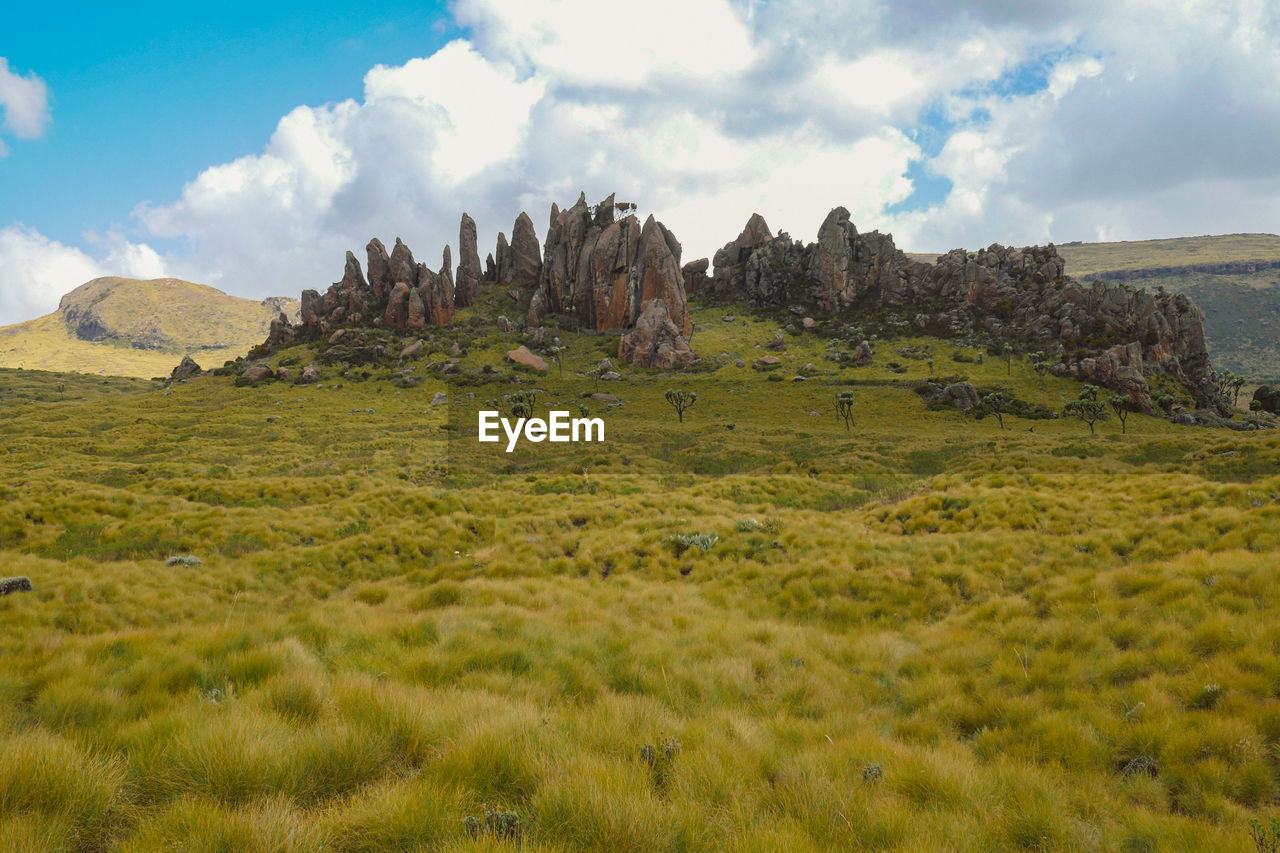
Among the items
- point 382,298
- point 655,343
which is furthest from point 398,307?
point 655,343

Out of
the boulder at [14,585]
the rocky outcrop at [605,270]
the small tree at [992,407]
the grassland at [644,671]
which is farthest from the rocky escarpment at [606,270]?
the boulder at [14,585]

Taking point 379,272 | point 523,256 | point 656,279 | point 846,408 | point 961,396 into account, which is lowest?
point 846,408

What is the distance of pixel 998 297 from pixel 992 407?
49.3m

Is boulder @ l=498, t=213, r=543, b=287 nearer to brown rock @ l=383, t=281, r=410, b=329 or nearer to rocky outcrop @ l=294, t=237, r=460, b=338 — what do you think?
rocky outcrop @ l=294, t=237, r=460, b=338

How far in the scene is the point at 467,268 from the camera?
116 meters

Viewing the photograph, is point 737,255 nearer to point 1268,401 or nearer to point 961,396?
point 961,396

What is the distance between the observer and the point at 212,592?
12406mm

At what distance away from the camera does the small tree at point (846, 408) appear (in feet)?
190

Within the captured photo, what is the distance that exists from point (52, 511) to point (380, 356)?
8085 centimetres

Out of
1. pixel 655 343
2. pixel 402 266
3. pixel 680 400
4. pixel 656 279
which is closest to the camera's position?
pixel 680 400

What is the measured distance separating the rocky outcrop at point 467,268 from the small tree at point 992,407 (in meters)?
97.6

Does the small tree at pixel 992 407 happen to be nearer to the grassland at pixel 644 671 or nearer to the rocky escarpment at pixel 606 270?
the grassland at pixel 644 671

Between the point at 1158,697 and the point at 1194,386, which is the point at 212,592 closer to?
the point at 1158,697

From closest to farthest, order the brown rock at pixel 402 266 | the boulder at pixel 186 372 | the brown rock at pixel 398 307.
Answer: the brown rock at pixel 398 307 → the boulder at pixel 186 372 → the brown rock at pixel 402 266
